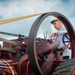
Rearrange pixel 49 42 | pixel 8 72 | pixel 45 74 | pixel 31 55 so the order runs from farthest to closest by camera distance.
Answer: pixel 49 42, pixel 45 74, pixel 8 72, pixel 31 55

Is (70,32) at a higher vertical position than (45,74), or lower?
higher

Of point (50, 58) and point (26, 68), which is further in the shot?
point (50, 58)

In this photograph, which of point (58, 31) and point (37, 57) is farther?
point (58, 31)

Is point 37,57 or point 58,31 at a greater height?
point 58,31

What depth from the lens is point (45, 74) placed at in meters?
2.57

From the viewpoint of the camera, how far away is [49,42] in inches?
109

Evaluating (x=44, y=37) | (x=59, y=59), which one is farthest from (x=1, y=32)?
(x=59, y=59)

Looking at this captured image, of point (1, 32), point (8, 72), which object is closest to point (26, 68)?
point (8, 72)

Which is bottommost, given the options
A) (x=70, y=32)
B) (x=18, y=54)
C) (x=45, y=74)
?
(x=45, y=74)

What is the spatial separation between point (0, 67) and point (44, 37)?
40.3 inches

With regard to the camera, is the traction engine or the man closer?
the traction engine

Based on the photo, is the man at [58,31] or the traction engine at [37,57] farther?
the man at [58,31]

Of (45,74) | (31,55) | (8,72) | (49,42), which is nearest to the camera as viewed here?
(31,55)

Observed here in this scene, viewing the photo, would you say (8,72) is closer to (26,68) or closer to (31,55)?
(26,68)
